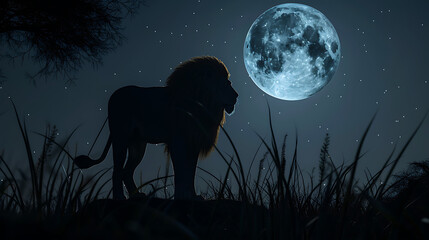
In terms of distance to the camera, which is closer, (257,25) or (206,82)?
(206,82)

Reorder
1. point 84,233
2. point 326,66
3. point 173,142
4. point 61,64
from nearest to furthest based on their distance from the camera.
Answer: point 84,233
point 173,142
point 61,64
point 326,66

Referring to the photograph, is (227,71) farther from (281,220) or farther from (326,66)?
(326,66)

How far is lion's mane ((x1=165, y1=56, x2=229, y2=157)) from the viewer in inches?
123

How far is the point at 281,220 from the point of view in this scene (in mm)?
1094

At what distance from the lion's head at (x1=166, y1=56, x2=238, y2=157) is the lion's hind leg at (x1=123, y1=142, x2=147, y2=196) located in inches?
21.1

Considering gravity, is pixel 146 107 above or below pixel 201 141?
above

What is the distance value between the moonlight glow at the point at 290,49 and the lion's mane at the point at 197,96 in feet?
15.9

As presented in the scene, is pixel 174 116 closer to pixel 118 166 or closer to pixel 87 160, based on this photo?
pixel 118 166

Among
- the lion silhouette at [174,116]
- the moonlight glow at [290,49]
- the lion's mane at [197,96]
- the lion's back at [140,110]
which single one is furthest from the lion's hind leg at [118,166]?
the moonlight glow at [290,49]

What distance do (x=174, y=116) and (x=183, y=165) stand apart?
0.46 m

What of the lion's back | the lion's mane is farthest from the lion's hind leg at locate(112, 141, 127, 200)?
the lion's mane

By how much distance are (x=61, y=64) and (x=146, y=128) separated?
3810 millimetres

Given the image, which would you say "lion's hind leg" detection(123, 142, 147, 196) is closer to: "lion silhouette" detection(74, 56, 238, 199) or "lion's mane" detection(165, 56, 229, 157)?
"lion silhouette" detection(74, 56, 238, 199)

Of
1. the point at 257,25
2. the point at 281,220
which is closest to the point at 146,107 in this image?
the point at 281,220
